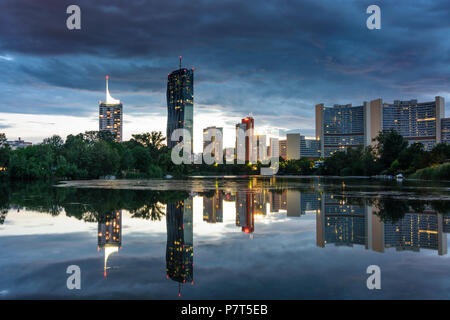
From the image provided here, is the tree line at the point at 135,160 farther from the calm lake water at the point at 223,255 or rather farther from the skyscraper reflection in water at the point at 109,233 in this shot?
the skyscraper reflection in water at the point at 109,233

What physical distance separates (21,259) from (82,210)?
26.1ft

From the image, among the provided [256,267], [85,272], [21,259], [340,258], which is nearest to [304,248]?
[340,258]

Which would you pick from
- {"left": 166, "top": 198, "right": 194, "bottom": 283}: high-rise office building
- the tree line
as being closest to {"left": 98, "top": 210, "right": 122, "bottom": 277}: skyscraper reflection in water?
{"left": 166, "top": 198, "right": 194, "bottom": 283}: high-rise office building

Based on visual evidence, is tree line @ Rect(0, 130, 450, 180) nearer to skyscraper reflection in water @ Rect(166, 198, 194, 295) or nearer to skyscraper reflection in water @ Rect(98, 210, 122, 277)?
skyscraper reflection in water @ Rect(166, 198, 194, 295)

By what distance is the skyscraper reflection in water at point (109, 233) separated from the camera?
7648 mm

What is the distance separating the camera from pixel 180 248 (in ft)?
25.1

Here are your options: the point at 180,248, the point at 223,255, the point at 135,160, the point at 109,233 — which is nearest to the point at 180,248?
the point at 180,248

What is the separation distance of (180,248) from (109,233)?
275 cm

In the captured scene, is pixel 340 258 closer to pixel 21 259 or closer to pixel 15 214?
pixel 21 259

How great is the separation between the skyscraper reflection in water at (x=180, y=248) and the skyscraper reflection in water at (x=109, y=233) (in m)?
1.16

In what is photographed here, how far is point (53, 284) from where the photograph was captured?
5.23 m

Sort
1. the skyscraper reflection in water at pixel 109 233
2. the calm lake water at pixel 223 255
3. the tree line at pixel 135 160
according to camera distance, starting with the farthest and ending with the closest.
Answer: the tree line at pixel 135 160 < the skyscraper reflection in water at pixel 109 233 < the calm lake water at pixel 223 255

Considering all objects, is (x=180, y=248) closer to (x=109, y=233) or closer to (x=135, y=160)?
(x=109, y=233)

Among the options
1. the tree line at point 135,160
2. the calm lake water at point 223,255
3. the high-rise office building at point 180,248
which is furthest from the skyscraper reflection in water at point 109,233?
the tree line at point 135,160
